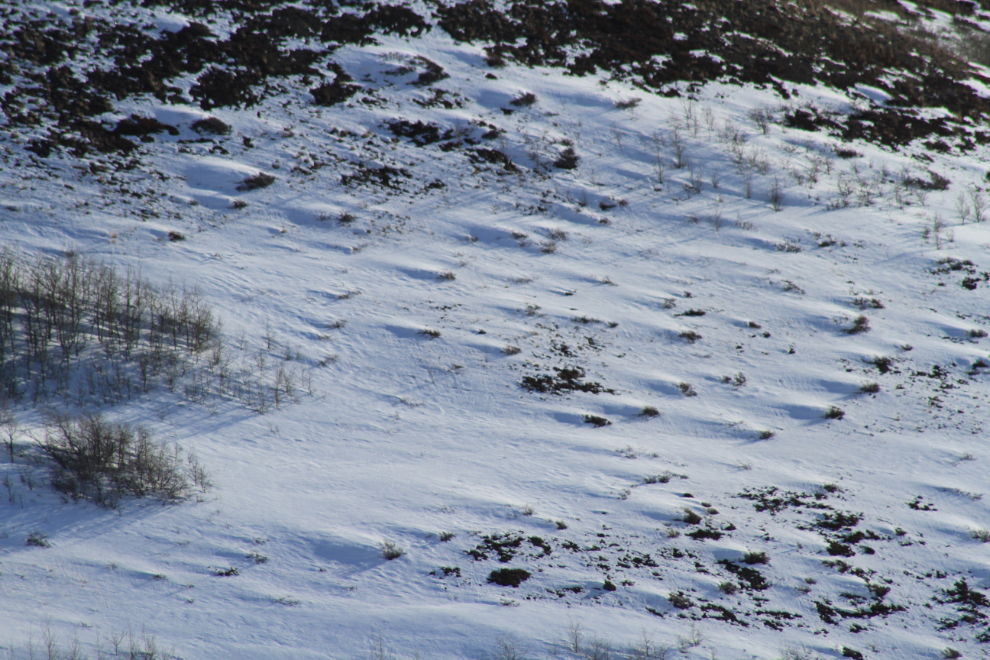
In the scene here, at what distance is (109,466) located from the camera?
33.8 feet

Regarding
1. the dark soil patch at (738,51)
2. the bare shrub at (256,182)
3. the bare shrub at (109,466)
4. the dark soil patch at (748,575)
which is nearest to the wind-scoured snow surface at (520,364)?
the dark soil patch at (748,575)

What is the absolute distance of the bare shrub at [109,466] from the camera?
396 inches

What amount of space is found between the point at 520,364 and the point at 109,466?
26.6ft

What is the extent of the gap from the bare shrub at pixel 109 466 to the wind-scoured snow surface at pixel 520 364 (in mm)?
328

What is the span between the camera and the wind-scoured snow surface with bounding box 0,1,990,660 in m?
9.19

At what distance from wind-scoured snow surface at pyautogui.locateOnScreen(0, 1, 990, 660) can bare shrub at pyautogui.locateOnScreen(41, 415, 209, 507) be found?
33cm

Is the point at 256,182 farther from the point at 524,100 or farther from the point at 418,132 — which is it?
the point at 524,100

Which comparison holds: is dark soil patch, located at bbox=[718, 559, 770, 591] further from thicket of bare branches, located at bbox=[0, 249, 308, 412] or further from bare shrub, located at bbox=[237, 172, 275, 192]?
bare shrub, located at bbox=[237, 172, 275, 192]

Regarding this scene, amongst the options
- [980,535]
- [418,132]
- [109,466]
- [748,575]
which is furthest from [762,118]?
[109,466]

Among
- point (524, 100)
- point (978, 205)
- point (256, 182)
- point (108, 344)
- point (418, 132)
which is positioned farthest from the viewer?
point (524, 100)

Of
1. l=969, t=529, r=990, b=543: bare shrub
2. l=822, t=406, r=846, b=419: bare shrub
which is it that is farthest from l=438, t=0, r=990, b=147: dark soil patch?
l=969, t=529, r=990, b=543: bare shrub

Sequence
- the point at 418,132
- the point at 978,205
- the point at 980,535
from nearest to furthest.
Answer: the point at 980,535, the point at 978,205, the point at 418,132

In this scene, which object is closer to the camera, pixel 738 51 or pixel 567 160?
pixel 567 160

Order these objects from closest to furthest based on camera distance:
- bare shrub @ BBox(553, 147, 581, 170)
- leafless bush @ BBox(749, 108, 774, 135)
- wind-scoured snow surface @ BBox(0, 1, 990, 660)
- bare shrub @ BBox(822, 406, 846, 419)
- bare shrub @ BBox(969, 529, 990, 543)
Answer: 1. wind-scoured snow surface @ BBox(0, 1, 990, 660)
2. bare shrub @ BBox(969, 529, 990, 543)
3. bare shrub @ BBox(822, 406, 846, 419)
4. bare shrub @ BBox(553, 147, 581, 170)
5. leafless bush @ BBox(749, 108, 774, 135)
